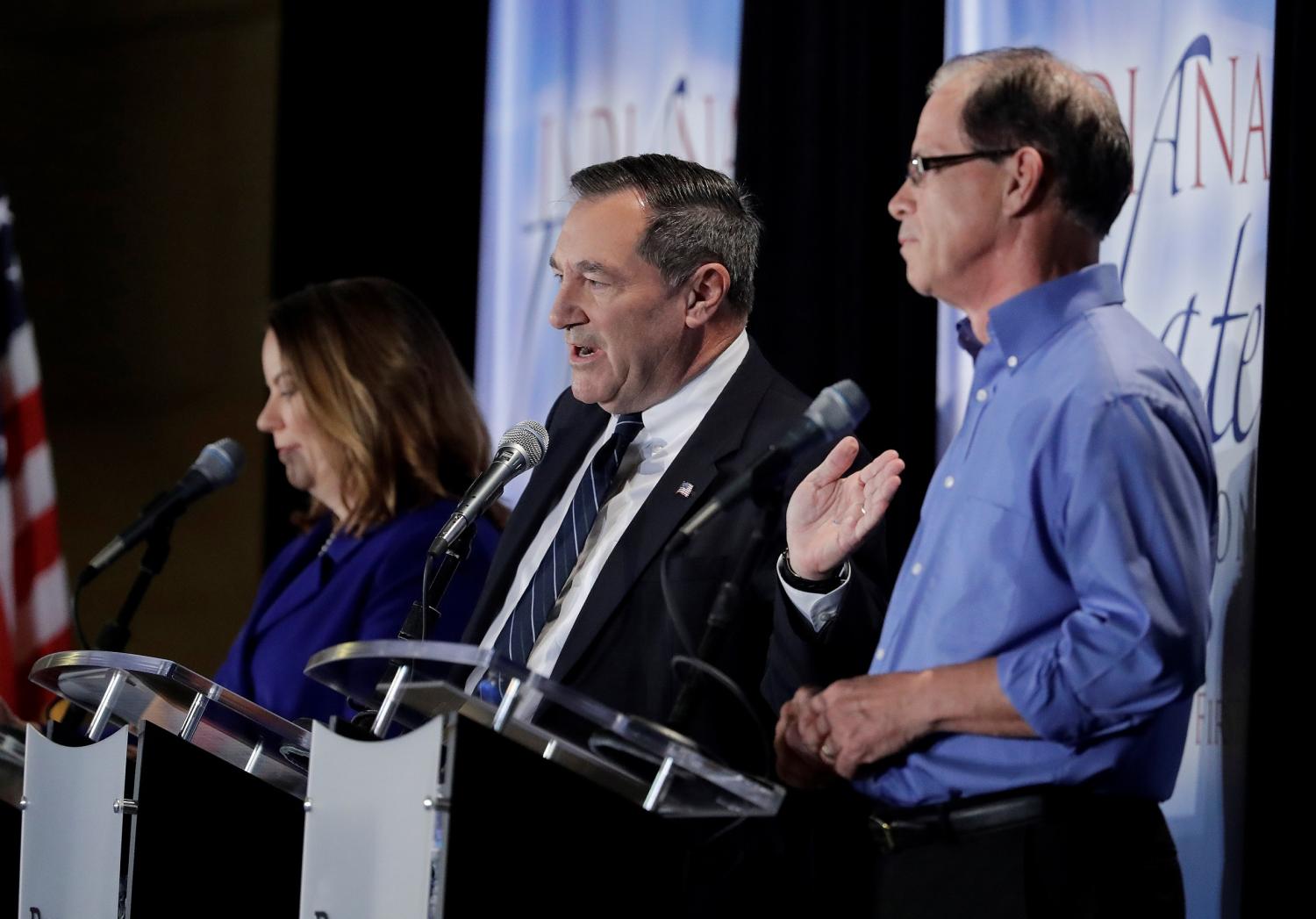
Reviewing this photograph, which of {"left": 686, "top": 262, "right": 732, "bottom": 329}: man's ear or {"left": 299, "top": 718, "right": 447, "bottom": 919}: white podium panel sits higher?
{"left": 686, "top": 262, "right": 732, "bottom": 329}: man's ear

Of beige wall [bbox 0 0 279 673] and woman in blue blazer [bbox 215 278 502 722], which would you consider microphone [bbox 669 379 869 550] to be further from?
beige wall [bbox 0 0 279 673]

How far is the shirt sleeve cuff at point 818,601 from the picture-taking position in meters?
2.30

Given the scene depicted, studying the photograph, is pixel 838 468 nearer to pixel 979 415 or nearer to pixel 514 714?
pixel 979 415

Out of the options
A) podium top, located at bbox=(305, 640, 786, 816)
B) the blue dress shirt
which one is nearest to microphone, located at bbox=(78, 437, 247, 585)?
podium top, located at bbox=(305, 640, 786, 816)

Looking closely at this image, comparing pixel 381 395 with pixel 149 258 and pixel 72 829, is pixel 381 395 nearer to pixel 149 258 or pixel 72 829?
pixel 72 829

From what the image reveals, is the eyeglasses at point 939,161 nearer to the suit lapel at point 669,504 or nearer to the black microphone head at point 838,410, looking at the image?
the black microphone head at point 838,410

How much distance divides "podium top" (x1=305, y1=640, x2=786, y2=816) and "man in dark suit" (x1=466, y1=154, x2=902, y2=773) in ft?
1.57

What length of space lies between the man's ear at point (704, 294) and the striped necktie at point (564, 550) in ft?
0.68

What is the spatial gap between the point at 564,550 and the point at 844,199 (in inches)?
49.7

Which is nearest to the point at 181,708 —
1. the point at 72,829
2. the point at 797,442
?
the point at 72,829

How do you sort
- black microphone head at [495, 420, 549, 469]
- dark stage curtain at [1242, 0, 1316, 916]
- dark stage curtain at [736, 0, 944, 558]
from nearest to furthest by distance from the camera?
black microphone head at [495, 420, 549, 469]
dark stage curtain at [1242, 0, 1316, 916]
dark stage curtain at [736, 0, 944, 558]

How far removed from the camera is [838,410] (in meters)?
1.96

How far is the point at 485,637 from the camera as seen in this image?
2.84m

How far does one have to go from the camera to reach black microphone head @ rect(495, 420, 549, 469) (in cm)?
252
